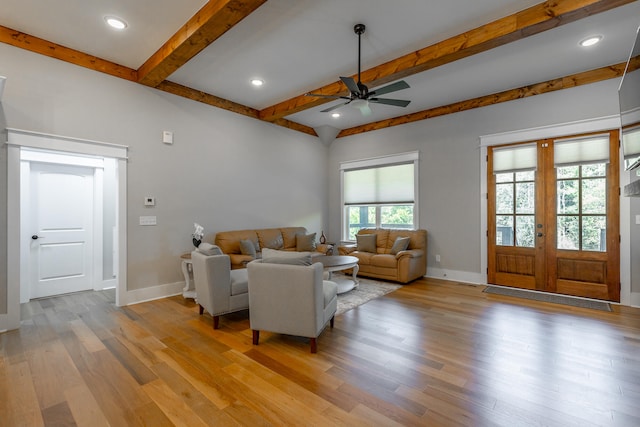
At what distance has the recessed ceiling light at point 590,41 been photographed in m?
3.29

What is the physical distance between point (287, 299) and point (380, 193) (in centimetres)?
434

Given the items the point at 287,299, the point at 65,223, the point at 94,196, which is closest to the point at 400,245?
the point at 287,299

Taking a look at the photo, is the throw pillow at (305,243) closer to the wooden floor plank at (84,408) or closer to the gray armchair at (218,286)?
the gray armchair at (218,286)

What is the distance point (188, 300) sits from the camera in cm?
425

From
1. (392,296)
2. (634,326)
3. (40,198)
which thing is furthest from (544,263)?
(40,198)

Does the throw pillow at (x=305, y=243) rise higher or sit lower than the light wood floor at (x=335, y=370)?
higher

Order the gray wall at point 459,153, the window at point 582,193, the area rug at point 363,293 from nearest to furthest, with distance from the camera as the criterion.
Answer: the area rug at point 363,293 → the window at point 582,193 → the gray wall at point 459,153

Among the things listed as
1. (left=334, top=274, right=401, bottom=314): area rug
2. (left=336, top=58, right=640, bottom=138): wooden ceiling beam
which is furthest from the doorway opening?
(left=336, top=58, right=640, bottom=138): wooden ceiling beam

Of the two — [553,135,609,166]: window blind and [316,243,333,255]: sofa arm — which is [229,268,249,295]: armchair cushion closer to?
[316,243,333,255]: sofa arm

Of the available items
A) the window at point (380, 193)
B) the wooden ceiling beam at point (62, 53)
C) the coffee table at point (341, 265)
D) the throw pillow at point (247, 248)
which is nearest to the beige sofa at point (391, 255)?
the window at point (380, 193)

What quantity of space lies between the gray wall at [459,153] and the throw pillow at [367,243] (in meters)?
1.00

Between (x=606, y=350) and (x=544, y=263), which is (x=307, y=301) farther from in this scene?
(x=544, y=263)

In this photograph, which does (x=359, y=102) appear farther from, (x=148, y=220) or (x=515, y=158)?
(x=148, y=220)

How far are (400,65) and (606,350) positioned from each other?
3672mm
